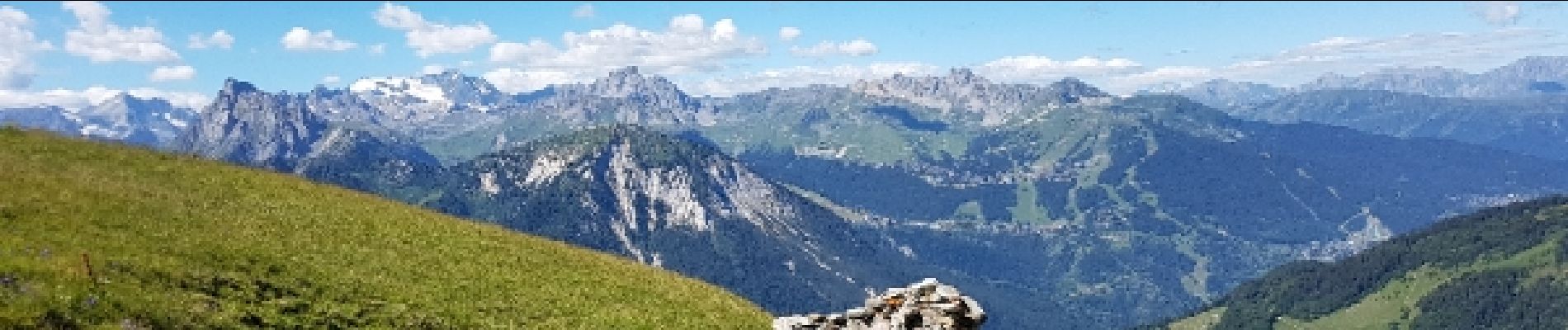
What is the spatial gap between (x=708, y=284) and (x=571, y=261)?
7435 mm

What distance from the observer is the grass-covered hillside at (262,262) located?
29.5 m

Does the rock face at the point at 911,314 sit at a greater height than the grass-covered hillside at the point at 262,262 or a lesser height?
lesser

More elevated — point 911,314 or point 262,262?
point 262,262

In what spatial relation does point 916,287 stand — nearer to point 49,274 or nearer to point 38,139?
point 49,274

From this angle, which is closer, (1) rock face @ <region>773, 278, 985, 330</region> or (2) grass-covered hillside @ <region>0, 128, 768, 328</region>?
(2) grass-covered hillside @ <region>0, 128, 768, 328</region>

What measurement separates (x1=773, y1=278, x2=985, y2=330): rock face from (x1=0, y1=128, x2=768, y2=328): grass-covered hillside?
4138 millimetres

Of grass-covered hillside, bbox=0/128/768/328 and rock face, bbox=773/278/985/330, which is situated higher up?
grass-covered hillside, bbox=0/128/768/328

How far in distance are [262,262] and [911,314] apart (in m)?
22.1

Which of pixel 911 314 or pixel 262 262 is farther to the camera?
pixel 911 314

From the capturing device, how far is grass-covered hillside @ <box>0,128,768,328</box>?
96.7 ft

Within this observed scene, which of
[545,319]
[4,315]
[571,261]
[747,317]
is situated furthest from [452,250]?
[4,315]

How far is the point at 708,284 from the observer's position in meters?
51.3

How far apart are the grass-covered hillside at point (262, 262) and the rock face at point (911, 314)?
13.6 feet

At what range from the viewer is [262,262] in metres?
35.6
